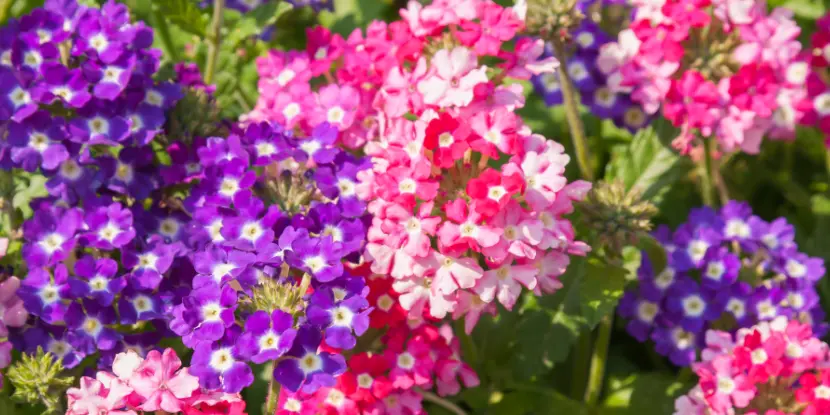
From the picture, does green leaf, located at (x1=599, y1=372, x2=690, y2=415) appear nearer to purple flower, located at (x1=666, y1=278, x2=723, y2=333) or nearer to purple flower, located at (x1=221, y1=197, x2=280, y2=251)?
purple flower, located at (x1=666, y1=278, x2=723, y2=333)

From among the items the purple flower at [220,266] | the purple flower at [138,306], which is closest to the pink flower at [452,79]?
the purple flower at [220,266]

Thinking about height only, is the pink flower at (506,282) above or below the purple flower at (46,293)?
above

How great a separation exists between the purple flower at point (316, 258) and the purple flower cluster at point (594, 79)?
177cm

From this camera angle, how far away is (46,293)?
10.7ft

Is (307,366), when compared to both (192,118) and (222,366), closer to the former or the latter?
(222,366)

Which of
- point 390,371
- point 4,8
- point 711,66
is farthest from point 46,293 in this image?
point 711,66

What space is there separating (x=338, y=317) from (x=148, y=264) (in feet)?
2.55

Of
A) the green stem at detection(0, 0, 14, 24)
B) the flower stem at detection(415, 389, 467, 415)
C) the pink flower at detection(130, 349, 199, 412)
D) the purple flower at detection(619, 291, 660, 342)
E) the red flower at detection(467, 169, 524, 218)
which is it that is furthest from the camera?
the green stem at detection(0, 0, 14, 24)

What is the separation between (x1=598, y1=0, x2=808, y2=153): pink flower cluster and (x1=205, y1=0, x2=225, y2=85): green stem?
1696 millimetres

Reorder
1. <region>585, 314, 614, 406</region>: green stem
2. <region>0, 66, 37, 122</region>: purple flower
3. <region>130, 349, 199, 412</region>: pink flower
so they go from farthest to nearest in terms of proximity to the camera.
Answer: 1. <region>585, 314, 614, 406</region>: green stem
2. <region>0, 66, 37, 122</region>: purple flower
3. <region>130, 349, 199, 412</region>: pink flower

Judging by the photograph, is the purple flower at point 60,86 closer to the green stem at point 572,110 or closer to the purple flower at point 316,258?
the purple flower at point 316,258

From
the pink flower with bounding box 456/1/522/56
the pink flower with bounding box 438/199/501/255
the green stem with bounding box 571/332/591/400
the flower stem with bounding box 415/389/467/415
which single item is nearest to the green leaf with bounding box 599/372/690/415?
the green stem with bounding box 571/332/591/400

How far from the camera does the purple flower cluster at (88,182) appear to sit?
127 inches

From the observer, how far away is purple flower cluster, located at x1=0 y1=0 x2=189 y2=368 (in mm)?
3236
